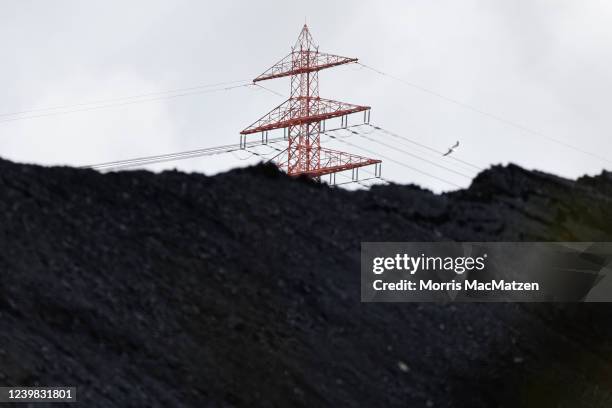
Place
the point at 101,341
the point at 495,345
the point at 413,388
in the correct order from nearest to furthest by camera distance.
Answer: the point at 101,341 < the point at 413,388 < the point at 495,345

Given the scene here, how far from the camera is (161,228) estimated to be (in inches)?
1047

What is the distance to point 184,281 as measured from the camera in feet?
83.0

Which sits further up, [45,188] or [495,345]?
[45,188]

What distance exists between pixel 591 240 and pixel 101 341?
512 inches

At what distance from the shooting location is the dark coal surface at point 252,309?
2262 centimetres

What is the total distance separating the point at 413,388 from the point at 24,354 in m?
6.95

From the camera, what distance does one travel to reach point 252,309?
25.3m

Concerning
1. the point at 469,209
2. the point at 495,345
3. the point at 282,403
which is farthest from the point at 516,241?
the point at 282,403

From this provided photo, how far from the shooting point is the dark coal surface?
2262 centimetres

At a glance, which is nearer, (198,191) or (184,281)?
(184,281)

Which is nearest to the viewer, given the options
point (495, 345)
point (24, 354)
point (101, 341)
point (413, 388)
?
point (24, 354)

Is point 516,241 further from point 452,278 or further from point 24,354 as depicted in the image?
point 24,354

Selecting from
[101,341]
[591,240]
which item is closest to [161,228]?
[101,341]

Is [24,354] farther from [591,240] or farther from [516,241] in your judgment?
[591,240]
